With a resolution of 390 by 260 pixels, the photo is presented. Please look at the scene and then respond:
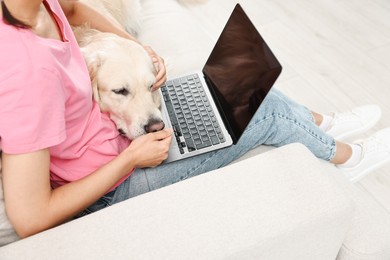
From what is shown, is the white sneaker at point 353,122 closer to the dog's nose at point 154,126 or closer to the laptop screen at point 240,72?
the laptop screen at point 240,72

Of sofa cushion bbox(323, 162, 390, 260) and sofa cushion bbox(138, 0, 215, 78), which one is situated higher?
sofa cushion bbox(323, 162, 390, 260)

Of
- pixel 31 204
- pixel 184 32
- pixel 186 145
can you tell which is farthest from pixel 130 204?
pixel 184 32

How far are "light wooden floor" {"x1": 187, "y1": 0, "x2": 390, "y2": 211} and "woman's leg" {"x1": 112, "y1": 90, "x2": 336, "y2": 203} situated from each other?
1.79 ft

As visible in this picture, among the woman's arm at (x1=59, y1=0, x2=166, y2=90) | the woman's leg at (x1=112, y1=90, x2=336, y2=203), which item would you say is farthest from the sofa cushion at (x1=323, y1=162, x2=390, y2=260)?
the woman's arm at (x1=59, y1=0, x2=166, y2=90)

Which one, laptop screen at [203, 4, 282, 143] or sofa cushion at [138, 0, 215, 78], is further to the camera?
sofa cushion at [138, 0, 215, 78]

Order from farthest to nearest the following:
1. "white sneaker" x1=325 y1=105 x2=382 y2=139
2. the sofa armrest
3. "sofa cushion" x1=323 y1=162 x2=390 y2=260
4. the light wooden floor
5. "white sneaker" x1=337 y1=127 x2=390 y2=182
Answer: the light wooden floor, "white sneaker" x1=325 y1=105 x2=382 y2=139, "white sneaker" x1=337 y1=127 x2=390 y2=182, "sofa cushion" x1=323 y1=162 x2=390 y2=260, the sofa armrest

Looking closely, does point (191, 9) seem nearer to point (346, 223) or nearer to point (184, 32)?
point (184, 32)

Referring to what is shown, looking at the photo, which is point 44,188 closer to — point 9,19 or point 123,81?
point 9,19

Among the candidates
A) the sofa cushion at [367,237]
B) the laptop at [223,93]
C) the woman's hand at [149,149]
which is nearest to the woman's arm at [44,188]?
the woman's hand at [149,149]

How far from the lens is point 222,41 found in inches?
46.1

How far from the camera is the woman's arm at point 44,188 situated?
692 mm

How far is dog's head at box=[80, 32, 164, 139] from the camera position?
106 centimetres

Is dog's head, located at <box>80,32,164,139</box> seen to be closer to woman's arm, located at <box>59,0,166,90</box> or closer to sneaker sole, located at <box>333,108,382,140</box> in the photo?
woman's arm, located at <box>59,0,166,90</box>

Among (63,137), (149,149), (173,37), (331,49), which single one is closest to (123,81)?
→ (149,149)
